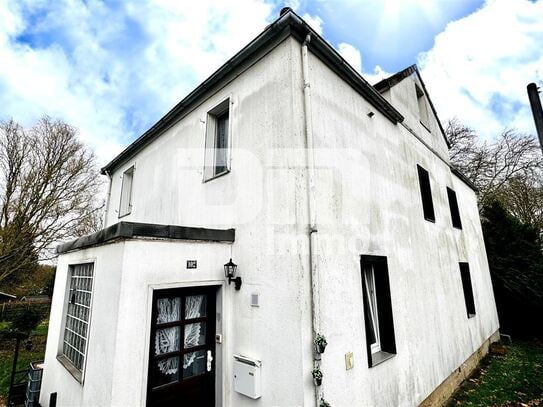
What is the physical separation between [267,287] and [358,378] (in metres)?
1.99

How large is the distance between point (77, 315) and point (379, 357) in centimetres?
579

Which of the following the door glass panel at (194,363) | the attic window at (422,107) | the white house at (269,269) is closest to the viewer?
the white house at (269,269)

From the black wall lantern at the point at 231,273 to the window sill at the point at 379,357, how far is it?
2.61 metres

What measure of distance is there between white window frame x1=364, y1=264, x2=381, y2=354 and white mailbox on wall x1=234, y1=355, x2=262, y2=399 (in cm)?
248

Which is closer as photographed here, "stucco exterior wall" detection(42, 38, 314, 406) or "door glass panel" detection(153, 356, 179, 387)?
"stucco exterior wall" detection(42, 38, 314, 406)

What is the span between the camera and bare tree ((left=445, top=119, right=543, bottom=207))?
1784cm

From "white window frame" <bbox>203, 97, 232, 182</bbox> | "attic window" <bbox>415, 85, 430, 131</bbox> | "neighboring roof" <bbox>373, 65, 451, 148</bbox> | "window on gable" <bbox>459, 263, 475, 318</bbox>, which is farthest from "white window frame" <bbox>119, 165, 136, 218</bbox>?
"window on gable" <bbox>459, 263, 475, 318</bbox>

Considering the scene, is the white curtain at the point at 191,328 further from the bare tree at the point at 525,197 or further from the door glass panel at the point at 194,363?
the bare tree at the point at 525,197

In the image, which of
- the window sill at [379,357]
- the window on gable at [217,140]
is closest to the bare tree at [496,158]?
the window sill at [379,357]

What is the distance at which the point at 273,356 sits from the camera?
368 cm

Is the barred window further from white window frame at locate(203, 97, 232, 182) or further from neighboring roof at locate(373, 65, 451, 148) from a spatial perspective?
neighboring roof at locate(373, 65, 451, 148)

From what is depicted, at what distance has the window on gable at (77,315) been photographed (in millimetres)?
4562

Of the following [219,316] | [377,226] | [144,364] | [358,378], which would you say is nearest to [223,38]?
[377,226]

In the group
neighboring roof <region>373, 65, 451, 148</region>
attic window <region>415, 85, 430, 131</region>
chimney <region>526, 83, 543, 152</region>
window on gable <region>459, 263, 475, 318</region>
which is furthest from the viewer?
attic window <region>415, 85, 430, 131</region>
